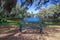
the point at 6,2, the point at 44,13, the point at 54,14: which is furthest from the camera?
the point at 44,13

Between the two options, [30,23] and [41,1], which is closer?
[41,1]

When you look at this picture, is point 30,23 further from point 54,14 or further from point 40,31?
point 54,14

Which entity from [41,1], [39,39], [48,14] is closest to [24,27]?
[41,1]

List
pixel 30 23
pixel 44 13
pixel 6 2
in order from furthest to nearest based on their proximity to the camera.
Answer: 1. pixel 44 13
2. pixel 30 23
3. pixel 6 2

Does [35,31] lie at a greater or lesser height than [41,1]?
lesser

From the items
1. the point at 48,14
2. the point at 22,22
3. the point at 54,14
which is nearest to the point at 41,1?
the point at 22,22

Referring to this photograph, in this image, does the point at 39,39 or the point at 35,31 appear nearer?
the point at 39,39

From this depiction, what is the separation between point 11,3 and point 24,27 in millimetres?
4325

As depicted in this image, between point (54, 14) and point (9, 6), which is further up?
point (9, 6)

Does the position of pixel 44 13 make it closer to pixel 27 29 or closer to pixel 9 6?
pixel 27 29

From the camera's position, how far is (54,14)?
3525cm

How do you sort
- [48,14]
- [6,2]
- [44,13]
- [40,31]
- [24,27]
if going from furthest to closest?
[44,13]
[48,14]
[24,27]
[40,31]
[6,2]

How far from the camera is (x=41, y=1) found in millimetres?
11336

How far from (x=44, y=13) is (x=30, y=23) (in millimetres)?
29311
